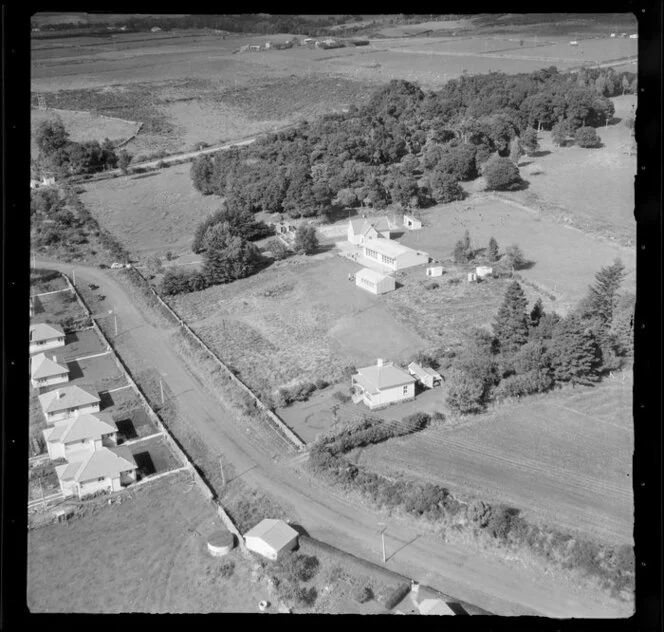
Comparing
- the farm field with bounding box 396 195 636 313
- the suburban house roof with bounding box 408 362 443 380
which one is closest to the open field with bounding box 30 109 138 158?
the farm field with bounding box 396 195 636 313

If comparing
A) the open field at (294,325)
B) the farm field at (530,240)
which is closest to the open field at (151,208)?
the open field at (294,325)

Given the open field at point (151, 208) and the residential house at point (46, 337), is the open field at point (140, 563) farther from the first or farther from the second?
the open field at point (151, 208)

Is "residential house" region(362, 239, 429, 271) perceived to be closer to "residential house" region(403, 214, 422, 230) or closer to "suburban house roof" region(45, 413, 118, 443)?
"residential house" region(403, 214, 422, 230)

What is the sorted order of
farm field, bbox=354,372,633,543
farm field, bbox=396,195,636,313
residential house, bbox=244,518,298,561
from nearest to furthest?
residential house, bbox=244,518,298,561
farm field, bbox=354,372,633,543
farm field, bbox=396,195,636,313

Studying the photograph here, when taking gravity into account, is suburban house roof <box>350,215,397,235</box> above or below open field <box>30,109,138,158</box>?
below

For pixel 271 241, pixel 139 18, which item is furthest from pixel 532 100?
pixel 139 18

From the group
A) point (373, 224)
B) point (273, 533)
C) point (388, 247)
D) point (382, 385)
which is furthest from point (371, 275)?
point (273, 533)

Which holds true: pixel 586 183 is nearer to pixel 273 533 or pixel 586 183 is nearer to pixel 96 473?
pixel 273 533
